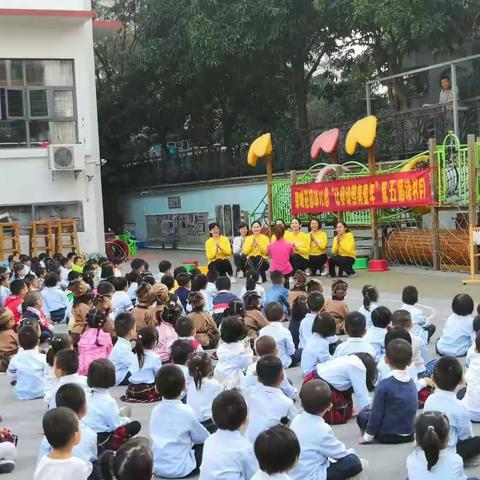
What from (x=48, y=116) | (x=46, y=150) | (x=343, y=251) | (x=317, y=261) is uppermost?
(x=48, y=116)

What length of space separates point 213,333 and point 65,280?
4931 millimetres

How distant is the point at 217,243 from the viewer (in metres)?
14.2

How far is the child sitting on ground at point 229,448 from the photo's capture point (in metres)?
4.15

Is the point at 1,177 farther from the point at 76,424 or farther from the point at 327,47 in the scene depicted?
the point at 76,424

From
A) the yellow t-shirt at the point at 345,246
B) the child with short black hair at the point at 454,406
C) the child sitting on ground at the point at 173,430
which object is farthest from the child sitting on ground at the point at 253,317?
the yellow t-shirt at the point at 345,246

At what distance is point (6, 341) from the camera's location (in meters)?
8.55

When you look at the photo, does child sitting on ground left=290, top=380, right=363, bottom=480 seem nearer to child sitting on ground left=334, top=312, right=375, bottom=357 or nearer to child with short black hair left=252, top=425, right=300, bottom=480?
child with short black hair left=252, top=425, right=300, bottom=480

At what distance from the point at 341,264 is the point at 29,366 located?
825cm

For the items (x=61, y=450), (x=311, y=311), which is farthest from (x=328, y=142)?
(x=61, y=450)

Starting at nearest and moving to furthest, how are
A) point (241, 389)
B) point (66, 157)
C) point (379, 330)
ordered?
point (241, 389)
point (379, 330)
point (66, 157)

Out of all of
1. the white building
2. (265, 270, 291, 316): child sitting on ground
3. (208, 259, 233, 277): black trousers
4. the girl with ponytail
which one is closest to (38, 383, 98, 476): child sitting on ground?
the girl with ponytail

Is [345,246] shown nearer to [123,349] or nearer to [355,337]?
[123,349]

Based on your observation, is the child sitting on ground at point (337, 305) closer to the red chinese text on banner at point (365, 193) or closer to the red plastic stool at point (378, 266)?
the red chinese text on banner at point (365, 193)

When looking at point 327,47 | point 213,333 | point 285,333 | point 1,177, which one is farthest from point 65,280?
point 327,47
